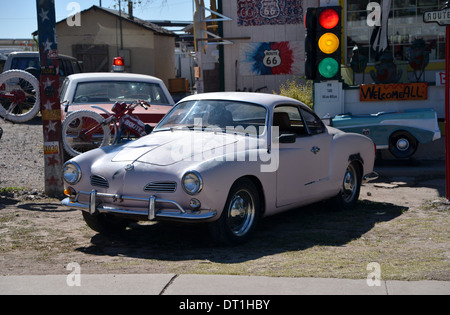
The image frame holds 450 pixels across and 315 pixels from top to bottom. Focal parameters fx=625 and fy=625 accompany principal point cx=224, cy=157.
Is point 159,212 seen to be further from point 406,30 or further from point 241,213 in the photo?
point 406,30

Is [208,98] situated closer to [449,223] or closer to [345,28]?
[449,223]

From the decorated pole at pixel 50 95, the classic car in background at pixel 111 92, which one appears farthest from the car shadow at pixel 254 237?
the classic car in background at pixel 111 92

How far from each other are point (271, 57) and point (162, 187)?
12.0m

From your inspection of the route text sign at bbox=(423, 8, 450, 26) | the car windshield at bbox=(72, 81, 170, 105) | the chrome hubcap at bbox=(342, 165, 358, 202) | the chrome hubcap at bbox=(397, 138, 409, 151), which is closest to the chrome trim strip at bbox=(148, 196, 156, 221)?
the chrome hubcap at bbox=(342, 165, 358, 202)

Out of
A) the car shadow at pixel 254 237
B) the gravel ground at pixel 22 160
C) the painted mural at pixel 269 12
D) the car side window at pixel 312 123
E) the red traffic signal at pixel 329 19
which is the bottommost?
the car shadow at pixel 254 237

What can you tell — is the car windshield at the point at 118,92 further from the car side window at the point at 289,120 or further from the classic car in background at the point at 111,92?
the car side window at the point at 289,120

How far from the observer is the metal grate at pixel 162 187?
5.84 meters

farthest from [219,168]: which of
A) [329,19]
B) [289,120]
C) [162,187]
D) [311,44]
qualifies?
[329,19]

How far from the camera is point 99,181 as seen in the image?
20.6ft

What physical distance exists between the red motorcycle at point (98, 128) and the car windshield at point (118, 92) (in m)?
1.30

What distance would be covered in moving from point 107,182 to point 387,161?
23.5 ft

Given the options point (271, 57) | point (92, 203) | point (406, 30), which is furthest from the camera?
point (271, 57)

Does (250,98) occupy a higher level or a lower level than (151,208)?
higher
